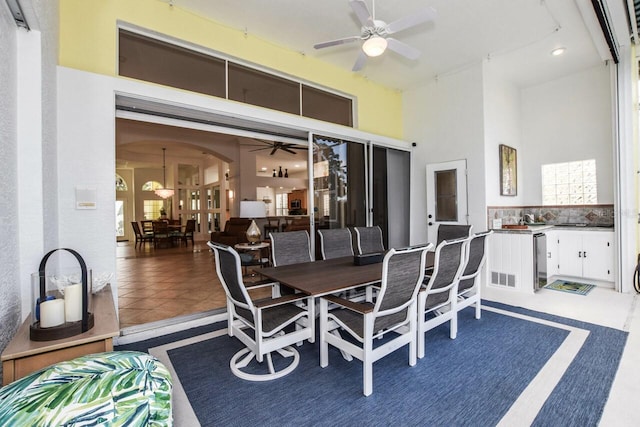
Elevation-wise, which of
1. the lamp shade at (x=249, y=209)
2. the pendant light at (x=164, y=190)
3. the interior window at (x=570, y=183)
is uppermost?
the pendant light at (x=164, y=190)

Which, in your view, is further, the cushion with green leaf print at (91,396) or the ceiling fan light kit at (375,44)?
the ceiling fan light kit at (375,44)

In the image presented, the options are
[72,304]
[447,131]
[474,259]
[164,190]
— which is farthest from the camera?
[164,190]

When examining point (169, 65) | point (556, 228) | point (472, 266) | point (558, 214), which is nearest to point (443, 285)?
point (472, 266)

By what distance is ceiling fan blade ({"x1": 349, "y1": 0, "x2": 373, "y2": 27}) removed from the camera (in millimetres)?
2432

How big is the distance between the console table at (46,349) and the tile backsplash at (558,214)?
4.94 m

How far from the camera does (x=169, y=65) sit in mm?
3414

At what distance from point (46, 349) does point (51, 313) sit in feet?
0.64

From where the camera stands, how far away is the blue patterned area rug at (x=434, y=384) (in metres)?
1.81

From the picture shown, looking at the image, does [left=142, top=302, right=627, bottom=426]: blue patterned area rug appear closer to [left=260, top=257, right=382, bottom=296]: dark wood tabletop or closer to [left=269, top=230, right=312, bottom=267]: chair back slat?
[left=260, top=257, right=382, bottom=296]: dark wood tabletop

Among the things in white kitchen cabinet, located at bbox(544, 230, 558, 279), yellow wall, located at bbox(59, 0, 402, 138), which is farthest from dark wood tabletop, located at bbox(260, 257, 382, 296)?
white kitchen cabinet, located at bbox(544, 230, 558, 279)

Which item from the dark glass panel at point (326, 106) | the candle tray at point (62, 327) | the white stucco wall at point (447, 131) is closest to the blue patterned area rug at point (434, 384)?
the candle tray at point (62, 327)

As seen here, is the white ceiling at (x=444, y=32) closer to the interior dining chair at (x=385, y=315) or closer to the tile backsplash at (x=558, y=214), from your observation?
the tile backsplash at (x=558, y=214)

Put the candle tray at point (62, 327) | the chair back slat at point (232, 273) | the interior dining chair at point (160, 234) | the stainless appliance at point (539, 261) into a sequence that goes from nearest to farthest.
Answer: the candle tray at point (62, 327), the chair back slat at point (232, 273), the stainless appliance at point (539, 261), the interior dining chair at point (160, 234)

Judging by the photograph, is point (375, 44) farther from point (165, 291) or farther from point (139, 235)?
point (139, 235)
